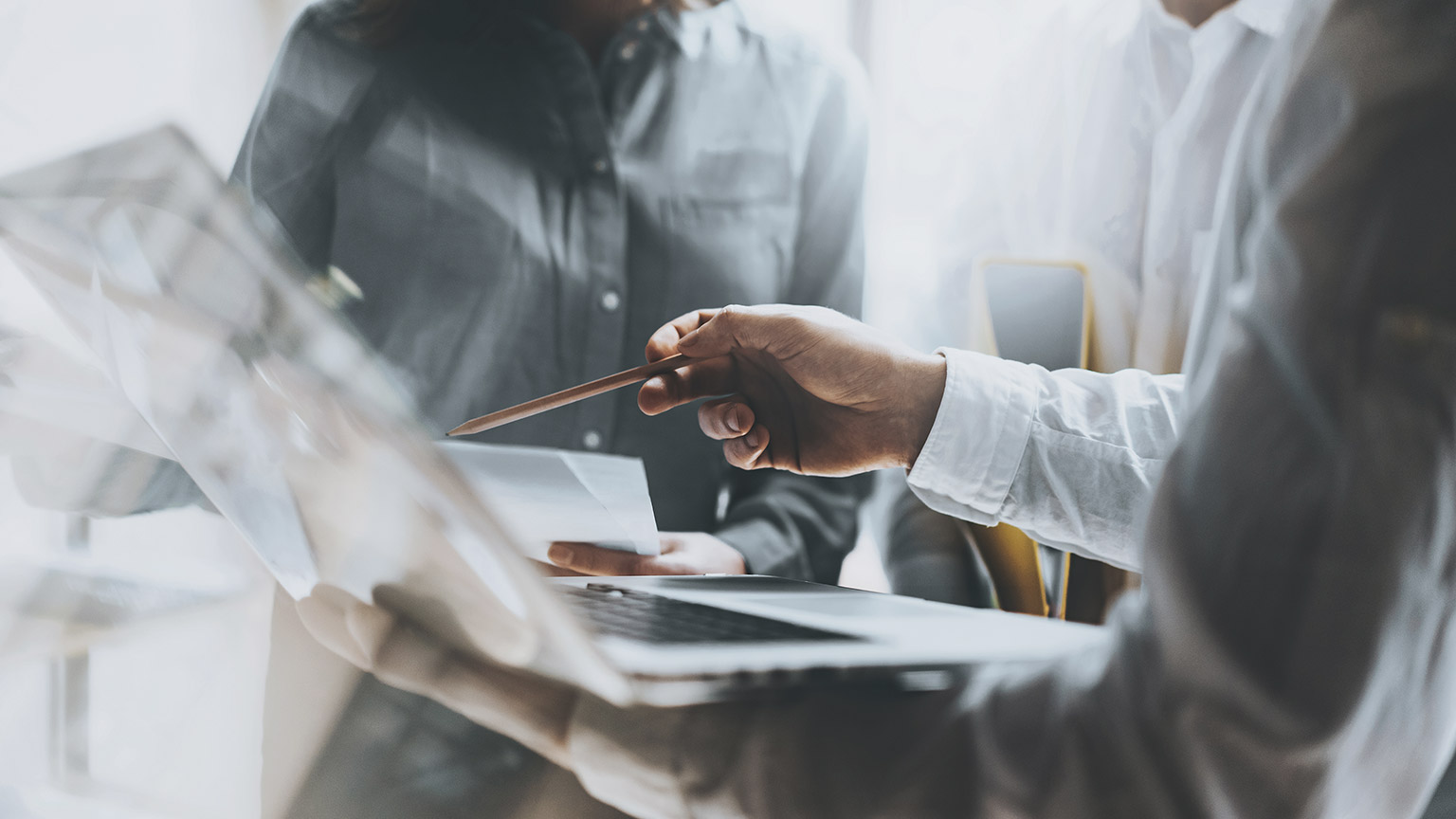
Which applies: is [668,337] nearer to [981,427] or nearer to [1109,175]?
[981,427]

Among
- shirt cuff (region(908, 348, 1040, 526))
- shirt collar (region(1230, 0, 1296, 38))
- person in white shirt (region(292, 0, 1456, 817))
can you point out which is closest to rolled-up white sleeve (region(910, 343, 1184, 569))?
shirt cuff (region(908, 348, 1040, 526))

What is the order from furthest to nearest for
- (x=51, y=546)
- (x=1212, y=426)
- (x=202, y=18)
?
(x=202, y=18) < (x=51, y=546) < (x=1212, y=426)

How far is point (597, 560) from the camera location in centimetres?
48

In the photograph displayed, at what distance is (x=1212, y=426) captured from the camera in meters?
0.16

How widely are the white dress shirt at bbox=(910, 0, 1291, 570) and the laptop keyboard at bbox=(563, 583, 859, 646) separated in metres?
0.21

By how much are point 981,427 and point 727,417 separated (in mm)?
164

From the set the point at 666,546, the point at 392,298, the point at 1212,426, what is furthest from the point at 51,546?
the point at 1212,426

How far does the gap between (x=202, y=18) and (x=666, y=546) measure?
2.17 feet

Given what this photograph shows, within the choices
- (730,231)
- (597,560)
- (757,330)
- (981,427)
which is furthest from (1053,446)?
(730,231)

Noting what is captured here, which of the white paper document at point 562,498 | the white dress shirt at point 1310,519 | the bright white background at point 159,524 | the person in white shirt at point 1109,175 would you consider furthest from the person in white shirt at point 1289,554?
the bright white background at point 159,524

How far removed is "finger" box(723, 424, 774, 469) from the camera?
0.50m

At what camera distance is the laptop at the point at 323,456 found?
6.8 inches

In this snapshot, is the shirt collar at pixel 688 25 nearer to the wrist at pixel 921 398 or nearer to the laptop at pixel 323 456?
the wrist at pixel 921 398

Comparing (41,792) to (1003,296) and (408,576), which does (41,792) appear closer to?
(408,576)
